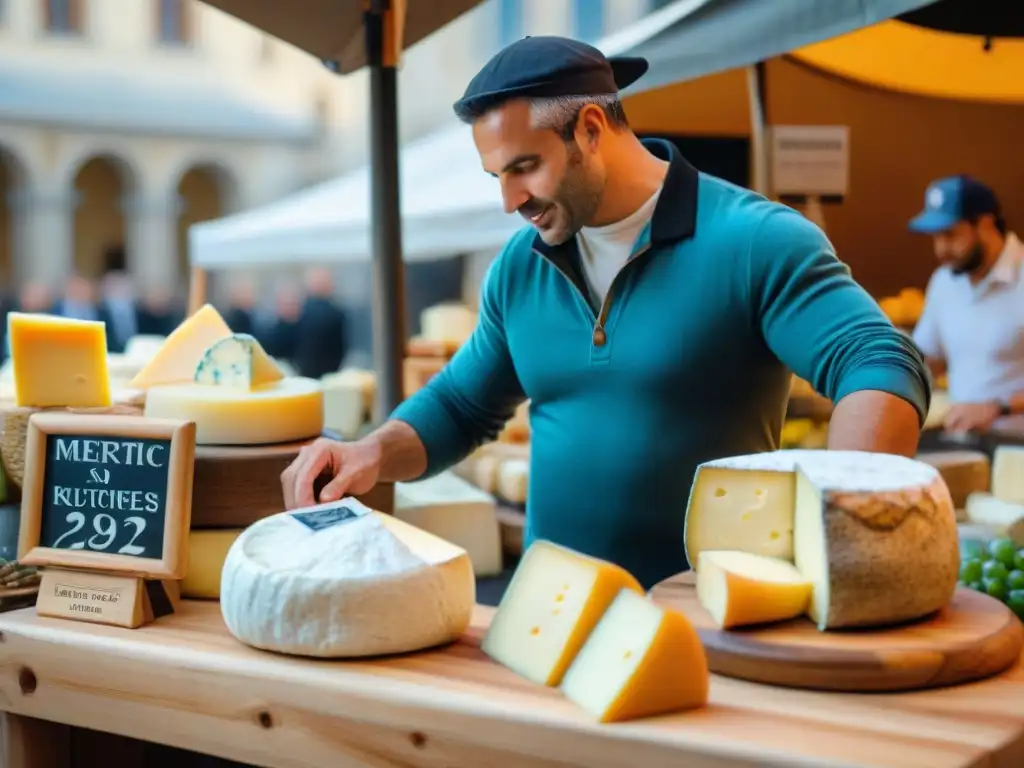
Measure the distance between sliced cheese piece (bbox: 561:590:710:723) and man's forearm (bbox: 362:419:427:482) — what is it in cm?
70

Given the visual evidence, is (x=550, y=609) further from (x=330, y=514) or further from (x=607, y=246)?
(x=607, y=246)

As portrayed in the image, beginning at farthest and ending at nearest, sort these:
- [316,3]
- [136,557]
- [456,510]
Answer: [456,510]
[316,3]
[136,557]

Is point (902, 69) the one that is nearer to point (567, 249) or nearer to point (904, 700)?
point (567, 249)

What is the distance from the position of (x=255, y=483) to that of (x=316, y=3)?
3.99 feet

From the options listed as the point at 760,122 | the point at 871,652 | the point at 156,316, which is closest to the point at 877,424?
the point at 871,652

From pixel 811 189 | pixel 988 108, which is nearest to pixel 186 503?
pixel 811 189

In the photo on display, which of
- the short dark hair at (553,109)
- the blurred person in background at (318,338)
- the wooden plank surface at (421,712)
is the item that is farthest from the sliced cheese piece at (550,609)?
the blurred person in background at (318,338)

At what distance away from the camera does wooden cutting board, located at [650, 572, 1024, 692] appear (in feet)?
3.69

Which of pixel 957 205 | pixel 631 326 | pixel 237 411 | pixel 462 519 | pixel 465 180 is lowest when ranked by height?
pixel 462 519

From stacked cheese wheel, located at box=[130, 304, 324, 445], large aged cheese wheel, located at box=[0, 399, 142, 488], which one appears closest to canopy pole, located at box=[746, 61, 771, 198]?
stacked cheese wheel, located at box=[130, 304, 324, 445]

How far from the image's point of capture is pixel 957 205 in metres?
3.82

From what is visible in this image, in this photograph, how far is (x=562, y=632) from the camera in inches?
47.3

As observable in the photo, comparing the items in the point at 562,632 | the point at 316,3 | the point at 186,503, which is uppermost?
the point at 316,3

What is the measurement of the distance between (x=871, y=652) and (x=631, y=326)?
2.12 ft
